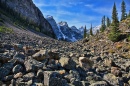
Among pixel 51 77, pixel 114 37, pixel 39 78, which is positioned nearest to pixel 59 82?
pixel 51 77

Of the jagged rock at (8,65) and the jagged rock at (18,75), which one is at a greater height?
the jagged rock at (8,65)

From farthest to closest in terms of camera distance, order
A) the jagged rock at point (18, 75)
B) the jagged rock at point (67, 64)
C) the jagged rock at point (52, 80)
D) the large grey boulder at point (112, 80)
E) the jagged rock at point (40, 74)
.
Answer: the large grey boulder at point (112, 80), the jagged rock at point (67, 64), the jagged rock at point (40, 74), the jagged rock at point (18, 75), the jagged rock at point (52, 80)

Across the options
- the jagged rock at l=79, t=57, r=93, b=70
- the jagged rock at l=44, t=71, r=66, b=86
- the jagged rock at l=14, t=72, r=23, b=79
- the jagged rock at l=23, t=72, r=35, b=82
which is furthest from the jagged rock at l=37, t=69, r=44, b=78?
the jagged rock at l=79, t=57, r=93, b=70

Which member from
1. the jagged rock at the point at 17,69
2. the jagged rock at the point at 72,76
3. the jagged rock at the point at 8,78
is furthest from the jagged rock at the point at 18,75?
the jagged rock at the point at 72,76

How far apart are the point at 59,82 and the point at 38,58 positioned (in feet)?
12.0

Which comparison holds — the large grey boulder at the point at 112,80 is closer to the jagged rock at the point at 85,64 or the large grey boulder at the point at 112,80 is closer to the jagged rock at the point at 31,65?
the jagged rock at the point at 85,64

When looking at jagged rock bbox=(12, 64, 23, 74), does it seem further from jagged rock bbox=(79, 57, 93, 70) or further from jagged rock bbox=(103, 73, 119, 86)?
jagged rock bbox=(103, 73, 119, 86)

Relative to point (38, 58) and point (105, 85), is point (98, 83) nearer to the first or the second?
point (105, 85)

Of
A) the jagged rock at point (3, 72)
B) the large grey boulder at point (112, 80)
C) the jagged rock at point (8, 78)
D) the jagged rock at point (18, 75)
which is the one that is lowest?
the large grey boulder at point (112, 80)

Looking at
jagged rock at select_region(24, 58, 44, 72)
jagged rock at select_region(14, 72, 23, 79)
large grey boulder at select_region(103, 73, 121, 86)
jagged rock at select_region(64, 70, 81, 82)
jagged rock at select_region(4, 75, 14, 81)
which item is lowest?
large grey boulder at select_region(103, 73, 121, 86)

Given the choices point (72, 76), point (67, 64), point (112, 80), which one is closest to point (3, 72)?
point (72, 76)

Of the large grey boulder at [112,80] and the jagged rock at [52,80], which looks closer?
the jagged rock at [52,80]

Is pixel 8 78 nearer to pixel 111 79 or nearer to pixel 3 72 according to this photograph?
pixel 3 72

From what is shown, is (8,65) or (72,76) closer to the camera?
(8,65)
